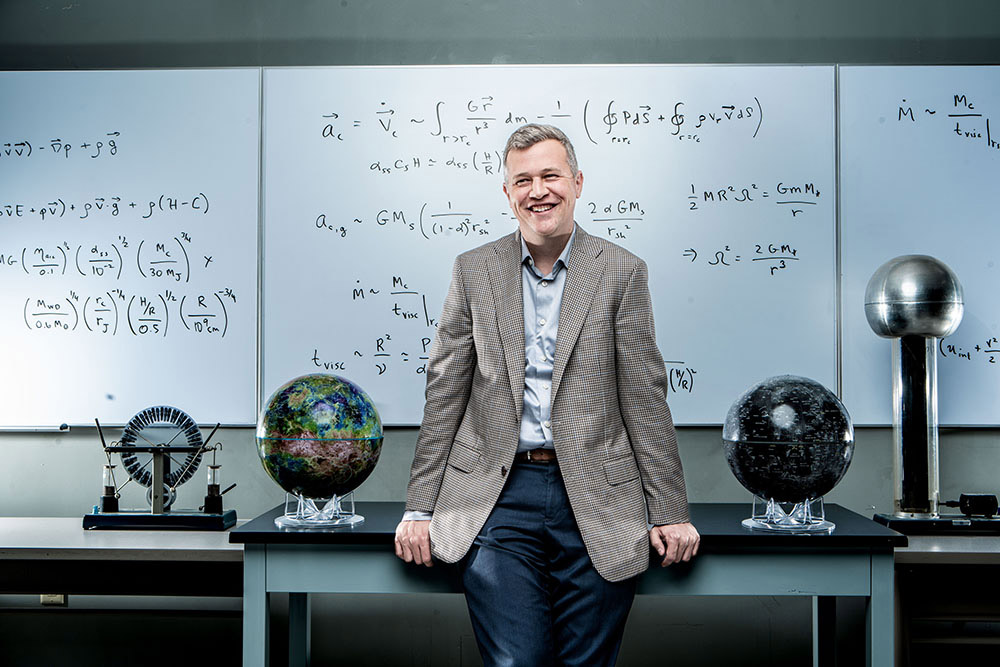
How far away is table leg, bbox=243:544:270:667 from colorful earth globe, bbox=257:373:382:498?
0.60 feet

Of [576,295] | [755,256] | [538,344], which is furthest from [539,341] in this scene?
[755,256]

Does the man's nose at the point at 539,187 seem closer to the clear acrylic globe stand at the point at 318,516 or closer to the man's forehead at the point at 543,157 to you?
the man's forehead at the point at 543,157

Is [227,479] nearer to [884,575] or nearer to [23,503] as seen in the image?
[23,503]

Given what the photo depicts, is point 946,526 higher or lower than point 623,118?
lower

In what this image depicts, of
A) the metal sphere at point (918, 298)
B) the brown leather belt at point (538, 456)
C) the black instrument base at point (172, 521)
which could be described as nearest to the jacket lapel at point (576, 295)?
the brown leather belt at point (538, 456)

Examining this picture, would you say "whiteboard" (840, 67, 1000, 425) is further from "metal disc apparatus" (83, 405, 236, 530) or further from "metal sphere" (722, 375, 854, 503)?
"metal disc apparatus" (83, 405, 236, 530)

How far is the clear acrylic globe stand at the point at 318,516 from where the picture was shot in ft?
6.65

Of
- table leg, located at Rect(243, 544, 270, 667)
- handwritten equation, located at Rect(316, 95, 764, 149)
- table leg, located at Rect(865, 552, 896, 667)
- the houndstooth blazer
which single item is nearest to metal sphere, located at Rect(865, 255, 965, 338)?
handwritten equation, located at Rect(316, 95, 764, 149)

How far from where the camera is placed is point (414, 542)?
186cm

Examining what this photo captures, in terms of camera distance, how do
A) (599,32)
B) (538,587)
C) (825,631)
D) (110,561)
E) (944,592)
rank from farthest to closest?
(599,32)
(110,561)
(825,631)
(944,592)
(538,587)

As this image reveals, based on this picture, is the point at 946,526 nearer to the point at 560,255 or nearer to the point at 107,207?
the point at 560,255

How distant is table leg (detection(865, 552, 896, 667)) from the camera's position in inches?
74.8

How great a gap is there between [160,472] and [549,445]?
4.24 ft

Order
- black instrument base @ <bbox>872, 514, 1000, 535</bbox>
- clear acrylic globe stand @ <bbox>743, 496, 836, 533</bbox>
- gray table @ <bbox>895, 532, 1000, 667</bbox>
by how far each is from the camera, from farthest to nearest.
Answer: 1. black instrument base @ <bbox>872, 514, 1000, 535</bbox>
2. gray table @ <bbox>895, 532, 1000, 667</bbox>
3. clear acrylic globe stand @ <bbox>743, 496, 836, 533</bbox>
